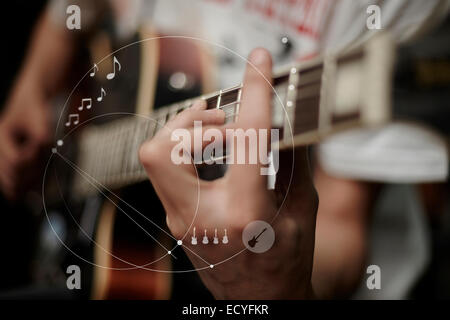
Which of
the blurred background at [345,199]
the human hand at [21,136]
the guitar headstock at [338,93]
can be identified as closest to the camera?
the guitar headstock at [338,93]

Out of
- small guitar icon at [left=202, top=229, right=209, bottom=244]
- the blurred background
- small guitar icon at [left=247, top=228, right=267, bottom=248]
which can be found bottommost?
small guitar icon at [left=247, top=228, right=267, bottom=248]

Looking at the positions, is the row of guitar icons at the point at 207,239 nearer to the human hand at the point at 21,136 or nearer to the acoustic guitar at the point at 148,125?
the acoustic guitar at the point at 148,125

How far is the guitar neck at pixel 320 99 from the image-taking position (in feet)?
0.68

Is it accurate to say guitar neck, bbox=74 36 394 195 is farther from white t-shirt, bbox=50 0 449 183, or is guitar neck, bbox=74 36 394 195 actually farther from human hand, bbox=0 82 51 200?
human hand, bbox=0 82 51 200

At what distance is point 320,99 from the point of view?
0.23 m

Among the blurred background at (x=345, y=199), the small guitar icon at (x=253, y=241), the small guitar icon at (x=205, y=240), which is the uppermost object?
the blurred background at (x=345, y=199)

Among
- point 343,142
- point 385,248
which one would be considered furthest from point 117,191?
point 385,248

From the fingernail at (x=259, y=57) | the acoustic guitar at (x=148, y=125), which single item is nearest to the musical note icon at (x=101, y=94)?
the acoustic guitar at (x=148, y=125)
